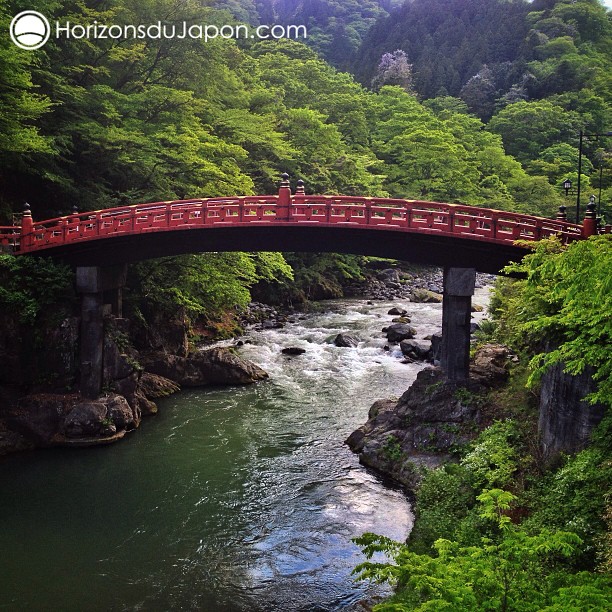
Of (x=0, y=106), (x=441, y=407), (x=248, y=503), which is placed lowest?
(x=248, y=503)

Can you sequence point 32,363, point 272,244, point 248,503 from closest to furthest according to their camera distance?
point 248,503 → point 32,363 → point 272,244

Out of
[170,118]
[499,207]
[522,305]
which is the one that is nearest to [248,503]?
[522,305]

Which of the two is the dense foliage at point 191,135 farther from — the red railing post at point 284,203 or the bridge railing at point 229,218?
the red railing post at point 284,203

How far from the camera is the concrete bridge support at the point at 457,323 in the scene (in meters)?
22.3

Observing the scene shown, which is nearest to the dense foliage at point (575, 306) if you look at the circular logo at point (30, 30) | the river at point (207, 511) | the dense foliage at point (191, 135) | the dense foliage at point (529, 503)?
the dense foliage at point (529, 503)

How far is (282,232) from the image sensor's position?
79.1 ft

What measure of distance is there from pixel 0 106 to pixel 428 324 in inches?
1004

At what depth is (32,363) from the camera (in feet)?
76.4

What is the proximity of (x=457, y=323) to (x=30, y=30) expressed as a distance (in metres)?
21.2

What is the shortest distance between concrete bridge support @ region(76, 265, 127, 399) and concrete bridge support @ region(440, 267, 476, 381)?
12.7m

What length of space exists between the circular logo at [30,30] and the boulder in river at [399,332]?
21870mm

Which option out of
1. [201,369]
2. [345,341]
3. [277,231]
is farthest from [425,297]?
[277,231]

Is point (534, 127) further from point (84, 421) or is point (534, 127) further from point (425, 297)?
point (84, 421)

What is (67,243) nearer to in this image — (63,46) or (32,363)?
(32,363)
